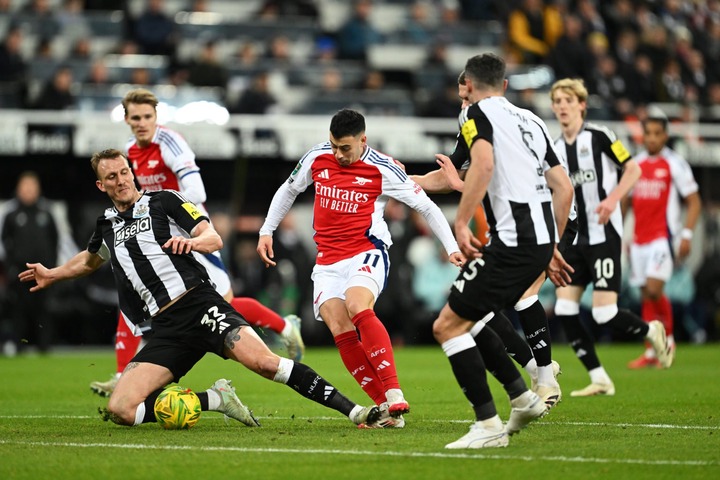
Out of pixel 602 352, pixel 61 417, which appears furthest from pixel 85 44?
pixel 61 417

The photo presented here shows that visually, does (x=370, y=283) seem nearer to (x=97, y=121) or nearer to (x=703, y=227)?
(x=97, y=121)

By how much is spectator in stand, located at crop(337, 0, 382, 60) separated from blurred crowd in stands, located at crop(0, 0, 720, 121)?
2 centimetres

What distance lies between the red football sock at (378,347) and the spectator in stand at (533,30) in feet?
49.4

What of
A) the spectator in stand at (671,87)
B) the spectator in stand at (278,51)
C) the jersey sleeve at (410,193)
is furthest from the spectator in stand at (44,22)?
the jersey sleeve at (410,193)

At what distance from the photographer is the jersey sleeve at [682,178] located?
1404 cm

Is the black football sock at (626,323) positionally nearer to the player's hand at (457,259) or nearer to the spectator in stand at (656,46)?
the player's hand at (457,259)

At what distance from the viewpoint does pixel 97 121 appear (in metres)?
16.8

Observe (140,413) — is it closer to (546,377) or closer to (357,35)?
(546,377)

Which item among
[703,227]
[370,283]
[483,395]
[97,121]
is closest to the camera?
[483,395]

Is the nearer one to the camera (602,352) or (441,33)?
(602,352)

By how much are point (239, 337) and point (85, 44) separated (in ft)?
41.8

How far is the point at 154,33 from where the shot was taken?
66.4 ft

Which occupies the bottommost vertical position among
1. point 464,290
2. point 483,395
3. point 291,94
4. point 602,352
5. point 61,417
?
point 602,352

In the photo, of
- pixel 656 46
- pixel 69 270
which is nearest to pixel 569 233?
pixel 69 270
